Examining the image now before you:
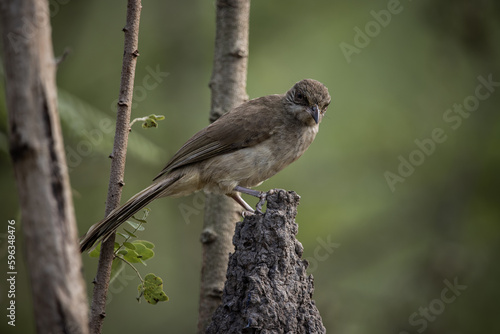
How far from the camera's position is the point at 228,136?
5.06 meters

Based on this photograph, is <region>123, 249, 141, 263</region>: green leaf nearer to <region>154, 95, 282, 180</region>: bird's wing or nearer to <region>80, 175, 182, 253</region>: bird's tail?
<region>80, 175, 182, 253</region>: bird's tail

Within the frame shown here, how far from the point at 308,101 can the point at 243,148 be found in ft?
2.46

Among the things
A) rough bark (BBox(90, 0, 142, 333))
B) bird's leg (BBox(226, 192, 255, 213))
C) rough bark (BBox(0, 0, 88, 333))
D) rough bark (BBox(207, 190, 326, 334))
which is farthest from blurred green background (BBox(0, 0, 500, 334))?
rough bark (BBox(0, 0, 88, 333))

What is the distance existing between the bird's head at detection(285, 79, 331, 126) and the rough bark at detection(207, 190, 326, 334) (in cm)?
173

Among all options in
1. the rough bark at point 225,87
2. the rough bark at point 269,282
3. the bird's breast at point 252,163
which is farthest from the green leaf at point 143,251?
the bird's breast at point 252,163

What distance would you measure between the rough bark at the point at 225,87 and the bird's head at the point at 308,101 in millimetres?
508

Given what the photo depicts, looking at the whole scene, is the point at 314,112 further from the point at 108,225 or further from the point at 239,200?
the point at 108,225

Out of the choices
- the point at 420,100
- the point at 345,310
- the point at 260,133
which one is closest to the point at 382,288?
the point at 345,310

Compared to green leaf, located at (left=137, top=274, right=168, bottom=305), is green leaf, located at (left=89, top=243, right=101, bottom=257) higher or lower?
higher

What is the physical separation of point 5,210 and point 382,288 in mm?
4803

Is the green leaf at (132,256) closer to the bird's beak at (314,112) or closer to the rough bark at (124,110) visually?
the rough bark at (124,110)

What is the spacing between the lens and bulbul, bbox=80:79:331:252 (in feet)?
16.4

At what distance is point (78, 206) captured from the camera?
8344 mm

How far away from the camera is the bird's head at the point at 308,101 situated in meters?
5.30
